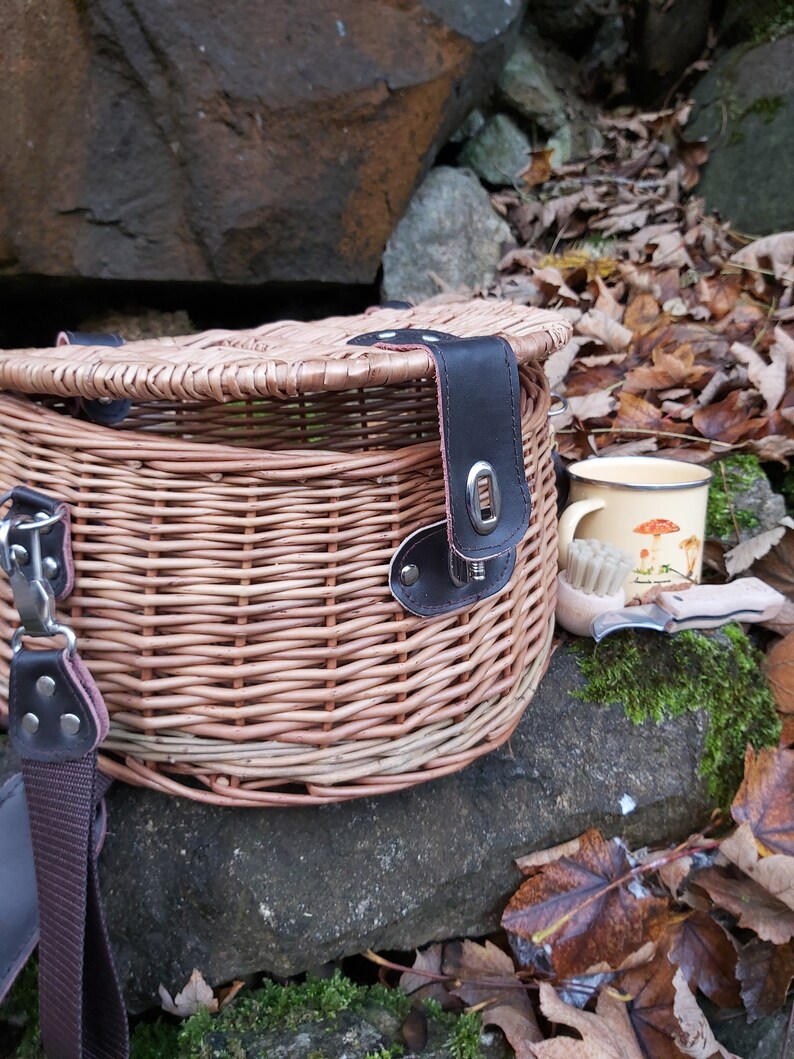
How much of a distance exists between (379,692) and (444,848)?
9.1 inches

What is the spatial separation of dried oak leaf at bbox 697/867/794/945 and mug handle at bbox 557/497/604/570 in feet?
1.29

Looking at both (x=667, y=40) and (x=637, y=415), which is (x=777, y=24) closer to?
(x=667, y=40)

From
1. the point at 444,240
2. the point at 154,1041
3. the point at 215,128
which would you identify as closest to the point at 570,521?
the point at 154,1041

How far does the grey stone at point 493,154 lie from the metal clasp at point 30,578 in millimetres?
2135

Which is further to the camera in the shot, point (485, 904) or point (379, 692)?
point (485, 904)

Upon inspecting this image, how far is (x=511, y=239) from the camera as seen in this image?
218 cm

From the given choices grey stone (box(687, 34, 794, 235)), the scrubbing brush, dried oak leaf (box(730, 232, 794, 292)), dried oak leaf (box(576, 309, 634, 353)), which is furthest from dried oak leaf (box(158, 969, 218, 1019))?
grey stone (box(687, 34, 794, 235))

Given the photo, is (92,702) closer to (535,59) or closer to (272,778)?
(272,778)

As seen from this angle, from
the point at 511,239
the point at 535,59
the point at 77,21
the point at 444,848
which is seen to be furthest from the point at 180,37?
the point at 444,848

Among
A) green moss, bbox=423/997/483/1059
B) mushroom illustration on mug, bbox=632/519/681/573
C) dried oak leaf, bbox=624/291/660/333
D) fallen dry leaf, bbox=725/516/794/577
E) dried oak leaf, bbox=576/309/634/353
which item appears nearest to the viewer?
green moss, bbox=423/997/483/1059

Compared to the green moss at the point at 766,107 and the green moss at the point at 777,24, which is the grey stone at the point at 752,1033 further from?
the green moss at the point at 777,24

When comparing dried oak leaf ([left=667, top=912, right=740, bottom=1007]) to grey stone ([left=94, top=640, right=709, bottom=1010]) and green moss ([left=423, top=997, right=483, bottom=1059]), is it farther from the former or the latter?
green moss ([left=423, top=997, right=483, bottom=1059])

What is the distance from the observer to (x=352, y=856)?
72cm

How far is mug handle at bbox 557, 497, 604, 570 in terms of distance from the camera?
932mm
